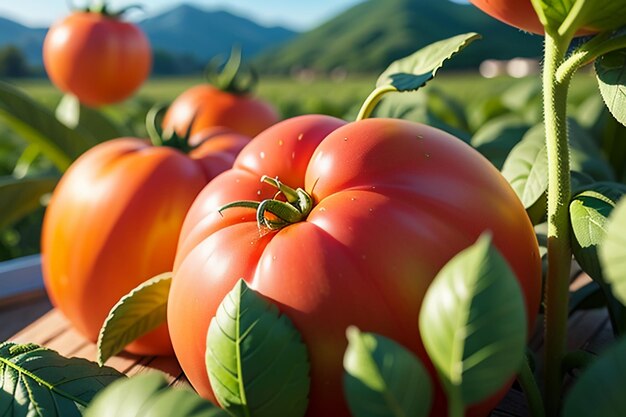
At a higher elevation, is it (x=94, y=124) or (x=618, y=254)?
(x=618, y=254)

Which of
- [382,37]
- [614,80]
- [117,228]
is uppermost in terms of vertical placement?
[614,80]

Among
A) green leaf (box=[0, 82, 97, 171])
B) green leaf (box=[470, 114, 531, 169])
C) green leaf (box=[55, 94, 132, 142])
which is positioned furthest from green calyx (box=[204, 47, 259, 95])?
green leaf (box=[470, 114, 531, 169])

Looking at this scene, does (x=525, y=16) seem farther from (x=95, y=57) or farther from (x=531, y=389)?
(x=95, y=57)

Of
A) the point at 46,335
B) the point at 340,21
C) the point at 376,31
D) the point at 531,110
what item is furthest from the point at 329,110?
the point at 340,21

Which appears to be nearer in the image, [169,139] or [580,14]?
[580,14]

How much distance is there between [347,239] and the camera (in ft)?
1.59

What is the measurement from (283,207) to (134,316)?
21 cm

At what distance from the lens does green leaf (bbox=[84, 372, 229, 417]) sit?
1.14ft

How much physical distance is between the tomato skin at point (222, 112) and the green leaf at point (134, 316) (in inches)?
44.1

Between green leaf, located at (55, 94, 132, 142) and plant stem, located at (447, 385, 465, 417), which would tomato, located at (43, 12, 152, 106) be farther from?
plant stem, located at (447, 385, 465, 417)

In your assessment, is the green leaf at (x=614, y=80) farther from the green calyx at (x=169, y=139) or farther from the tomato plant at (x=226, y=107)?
the tomato plant at (x=226, y=107)

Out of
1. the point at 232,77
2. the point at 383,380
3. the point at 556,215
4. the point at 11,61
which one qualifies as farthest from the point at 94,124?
the point at 11,61

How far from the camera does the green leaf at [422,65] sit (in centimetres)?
60

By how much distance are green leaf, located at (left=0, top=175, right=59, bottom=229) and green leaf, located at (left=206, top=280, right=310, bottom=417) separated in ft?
3.00
